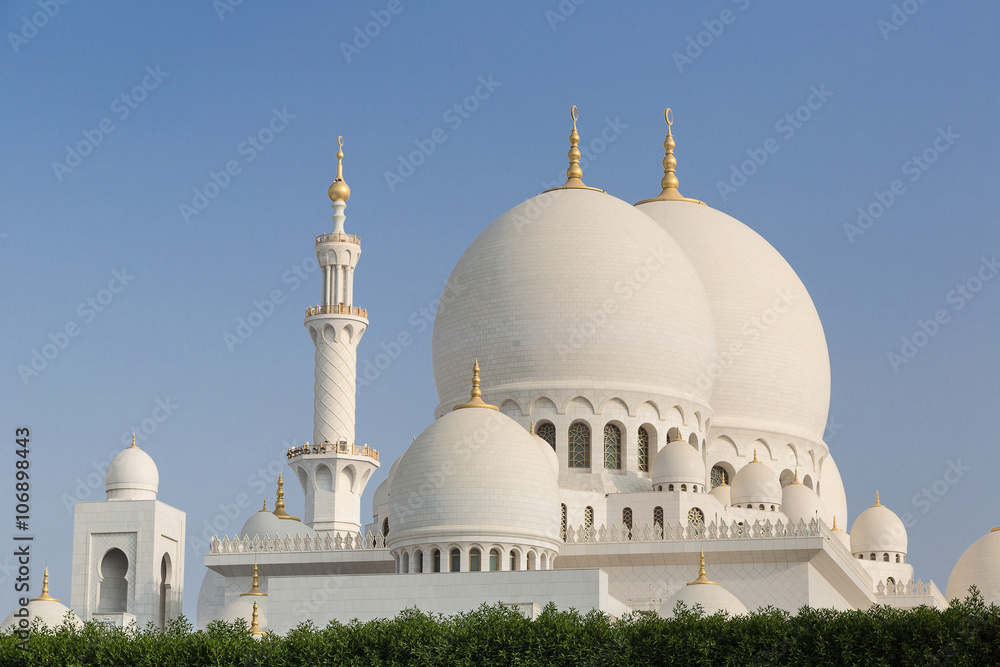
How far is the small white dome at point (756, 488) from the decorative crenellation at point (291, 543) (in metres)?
10.4

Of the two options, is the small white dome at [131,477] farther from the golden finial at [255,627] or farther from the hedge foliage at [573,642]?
the hedge foliage at [573,642]

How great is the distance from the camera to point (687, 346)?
163ft

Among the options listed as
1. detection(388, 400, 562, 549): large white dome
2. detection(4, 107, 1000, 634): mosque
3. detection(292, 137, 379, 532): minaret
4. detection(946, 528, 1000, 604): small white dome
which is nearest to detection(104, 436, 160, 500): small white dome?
detection(4, 107, 1000, 634): mosque

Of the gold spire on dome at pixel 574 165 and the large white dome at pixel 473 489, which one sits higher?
the gold spire on dome at pixel 574 165

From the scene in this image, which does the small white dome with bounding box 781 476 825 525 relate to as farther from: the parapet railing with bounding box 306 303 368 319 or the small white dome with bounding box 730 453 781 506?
the parapet railing with bounding box 306 303 368 319

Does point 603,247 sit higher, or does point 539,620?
point 603,247

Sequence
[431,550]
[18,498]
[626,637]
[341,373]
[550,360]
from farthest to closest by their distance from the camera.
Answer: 1. [341,373]
2. [550,360]
3. [431,550]
4. [626,637]
5. [18,498]

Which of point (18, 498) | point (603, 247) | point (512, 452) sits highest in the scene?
point (603, 247)

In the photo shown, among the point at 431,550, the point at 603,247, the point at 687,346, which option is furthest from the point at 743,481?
the point at 431,550

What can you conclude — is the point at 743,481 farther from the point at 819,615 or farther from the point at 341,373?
the point at 819,615

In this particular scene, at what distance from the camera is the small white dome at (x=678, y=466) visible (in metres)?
45.5

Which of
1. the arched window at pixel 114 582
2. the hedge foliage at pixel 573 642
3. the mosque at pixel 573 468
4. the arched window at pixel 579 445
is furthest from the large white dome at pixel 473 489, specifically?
the arched window at pixel 114 582

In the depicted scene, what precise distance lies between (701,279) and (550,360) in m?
8.24

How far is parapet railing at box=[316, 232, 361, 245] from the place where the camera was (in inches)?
2148
